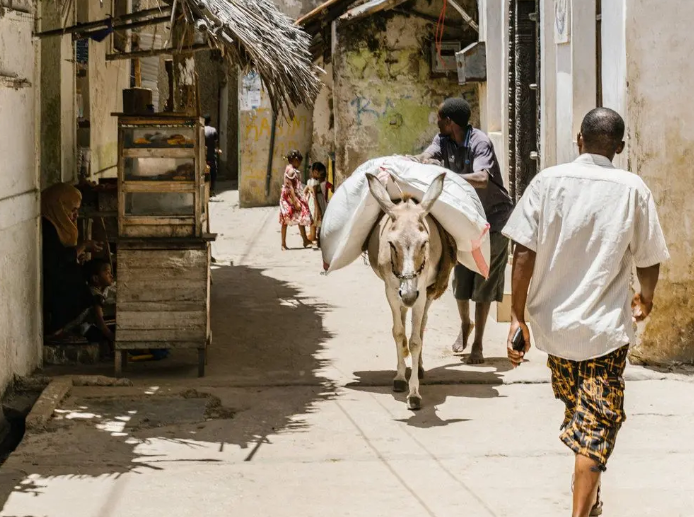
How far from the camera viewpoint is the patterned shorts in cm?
451

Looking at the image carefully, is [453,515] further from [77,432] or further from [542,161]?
[542,161]

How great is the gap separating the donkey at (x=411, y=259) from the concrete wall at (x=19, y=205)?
2312 millimetres

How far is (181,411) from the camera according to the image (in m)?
7.12

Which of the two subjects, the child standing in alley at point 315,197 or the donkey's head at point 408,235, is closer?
the donkey's head at point 408,235

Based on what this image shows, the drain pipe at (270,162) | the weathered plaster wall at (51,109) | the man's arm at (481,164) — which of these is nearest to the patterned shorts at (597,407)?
the man's arm at (481,164)

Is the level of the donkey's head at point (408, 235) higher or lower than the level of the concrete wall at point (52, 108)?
lower

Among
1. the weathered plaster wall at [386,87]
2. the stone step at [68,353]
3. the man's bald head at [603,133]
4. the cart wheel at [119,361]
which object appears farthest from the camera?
the weathered plaster wall at [386,87]

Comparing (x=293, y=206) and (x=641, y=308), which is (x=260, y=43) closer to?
(x=641, y=308)

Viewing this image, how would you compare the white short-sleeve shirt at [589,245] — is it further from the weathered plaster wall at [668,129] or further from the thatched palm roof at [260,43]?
the weathered plaster wall at [668,129]

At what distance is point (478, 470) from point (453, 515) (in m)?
0.75

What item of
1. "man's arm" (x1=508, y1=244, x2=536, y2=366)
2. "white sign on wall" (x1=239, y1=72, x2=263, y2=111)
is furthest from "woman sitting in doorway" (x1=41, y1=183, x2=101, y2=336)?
"white sign on wall" (x1=239, y1=72, x2=263, y2=111)

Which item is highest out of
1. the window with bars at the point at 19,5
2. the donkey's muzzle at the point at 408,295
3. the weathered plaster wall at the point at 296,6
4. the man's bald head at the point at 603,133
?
the weathered plaster wall at the point at 296,6

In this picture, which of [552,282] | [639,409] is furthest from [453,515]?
[639,409]

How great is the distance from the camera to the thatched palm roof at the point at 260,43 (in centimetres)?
708
